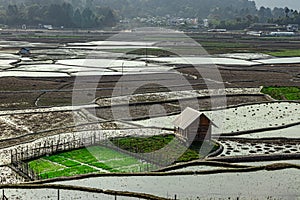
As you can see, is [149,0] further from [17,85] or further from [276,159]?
[276,159]

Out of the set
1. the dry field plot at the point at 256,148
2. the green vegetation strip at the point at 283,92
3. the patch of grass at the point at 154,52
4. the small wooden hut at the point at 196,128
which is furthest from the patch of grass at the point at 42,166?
the patch of grass at the point at 154,52

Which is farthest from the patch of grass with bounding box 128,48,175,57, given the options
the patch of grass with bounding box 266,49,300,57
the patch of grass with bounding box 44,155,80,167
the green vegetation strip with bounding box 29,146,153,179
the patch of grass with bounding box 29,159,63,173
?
the patch of grass with bounding box 29,159,63,173

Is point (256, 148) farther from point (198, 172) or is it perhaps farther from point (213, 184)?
point (213, 184)

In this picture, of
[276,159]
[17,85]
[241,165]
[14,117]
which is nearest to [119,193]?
[241,165]

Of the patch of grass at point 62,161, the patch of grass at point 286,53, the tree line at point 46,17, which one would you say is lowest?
the patch of grass at point 62,161

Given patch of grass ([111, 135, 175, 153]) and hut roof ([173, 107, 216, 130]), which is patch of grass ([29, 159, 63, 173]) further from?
hut roof ([173, 107, 216, 130])

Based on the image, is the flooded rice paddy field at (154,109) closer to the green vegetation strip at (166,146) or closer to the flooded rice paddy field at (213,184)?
the flooded rice paddy field at (213,184)
